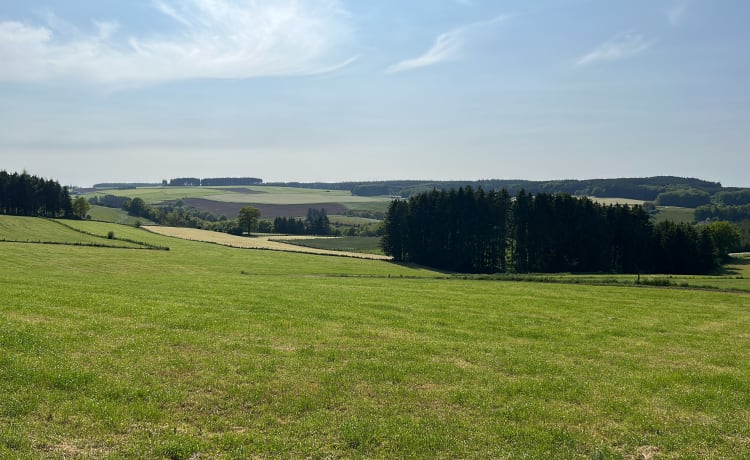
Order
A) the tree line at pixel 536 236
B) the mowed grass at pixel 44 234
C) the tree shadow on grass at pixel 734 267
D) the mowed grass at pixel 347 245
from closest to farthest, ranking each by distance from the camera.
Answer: the mowed grass at pixel 44 234 → the tree shadow on grass at pixel 734 267 → the tree line at pixel 536 236 → the mowed grass at pixel 347 245

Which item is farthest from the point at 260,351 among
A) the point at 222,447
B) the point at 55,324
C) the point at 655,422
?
the point at 655,422

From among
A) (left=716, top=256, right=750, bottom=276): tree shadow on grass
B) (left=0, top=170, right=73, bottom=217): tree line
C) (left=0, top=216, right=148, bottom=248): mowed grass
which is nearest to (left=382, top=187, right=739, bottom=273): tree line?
(left=716, top=256, right=750, bottom=276): tree shadow on grass

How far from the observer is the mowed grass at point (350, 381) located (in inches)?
447

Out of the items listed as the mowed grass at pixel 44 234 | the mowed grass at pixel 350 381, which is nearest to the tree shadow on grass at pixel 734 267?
the mowed grass at pixel 350 381

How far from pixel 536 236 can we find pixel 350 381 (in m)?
97.2

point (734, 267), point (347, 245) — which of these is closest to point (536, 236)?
point (734, 267)

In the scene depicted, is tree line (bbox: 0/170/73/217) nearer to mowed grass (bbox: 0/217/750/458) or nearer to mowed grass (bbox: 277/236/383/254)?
mowed grass (bbox: 277/236/383/254)

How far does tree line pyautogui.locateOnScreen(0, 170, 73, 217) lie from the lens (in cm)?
14450

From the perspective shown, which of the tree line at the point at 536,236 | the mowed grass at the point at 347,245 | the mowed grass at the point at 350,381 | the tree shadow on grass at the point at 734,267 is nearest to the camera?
the mowed grass at the point at 350,381

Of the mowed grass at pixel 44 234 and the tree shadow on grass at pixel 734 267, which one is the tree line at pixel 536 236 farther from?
the mowed grass at pixel 44 234

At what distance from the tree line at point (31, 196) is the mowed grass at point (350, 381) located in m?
146

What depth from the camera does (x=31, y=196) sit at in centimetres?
14712

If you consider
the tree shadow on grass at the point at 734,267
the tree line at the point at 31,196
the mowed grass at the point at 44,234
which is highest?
the tree line at the point at 31,196

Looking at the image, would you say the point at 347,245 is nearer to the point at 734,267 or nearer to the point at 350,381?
the point at 734,267
